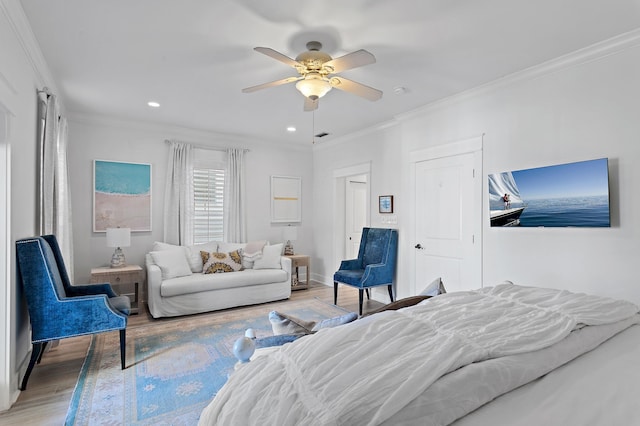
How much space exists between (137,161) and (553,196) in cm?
525

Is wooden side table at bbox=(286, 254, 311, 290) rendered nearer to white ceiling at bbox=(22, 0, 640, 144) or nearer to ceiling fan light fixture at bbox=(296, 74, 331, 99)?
white ceiling at bbox=(22, 0, 640, 144)

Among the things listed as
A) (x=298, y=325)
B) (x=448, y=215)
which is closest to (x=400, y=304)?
(x=298, y=325)

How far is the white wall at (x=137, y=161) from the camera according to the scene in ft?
15.2

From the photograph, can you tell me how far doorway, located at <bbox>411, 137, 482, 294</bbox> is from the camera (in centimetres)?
368

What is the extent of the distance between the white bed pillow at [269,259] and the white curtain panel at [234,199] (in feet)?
2.46

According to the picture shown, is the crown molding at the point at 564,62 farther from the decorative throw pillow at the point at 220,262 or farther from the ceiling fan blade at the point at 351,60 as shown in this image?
the decorative throw pillow at the point at 220,262

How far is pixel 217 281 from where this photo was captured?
14.7 ft

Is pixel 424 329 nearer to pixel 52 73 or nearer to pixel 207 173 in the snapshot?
pixel 52 73

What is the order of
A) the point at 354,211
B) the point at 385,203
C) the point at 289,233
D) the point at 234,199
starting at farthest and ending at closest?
1. the point at 354,211
2. the point at 289,233
3. the point at 234,199
4. the point at 385,203

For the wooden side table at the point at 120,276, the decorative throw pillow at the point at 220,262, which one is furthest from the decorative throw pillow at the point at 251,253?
the wooden side table at the point at 120,276

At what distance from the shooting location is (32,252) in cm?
253

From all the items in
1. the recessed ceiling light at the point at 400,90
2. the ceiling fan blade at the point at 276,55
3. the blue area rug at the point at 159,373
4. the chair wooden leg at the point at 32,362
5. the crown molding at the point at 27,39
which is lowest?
the blue area rug at the point at 159,373

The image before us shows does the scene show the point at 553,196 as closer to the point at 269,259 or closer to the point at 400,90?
the point at 400,90

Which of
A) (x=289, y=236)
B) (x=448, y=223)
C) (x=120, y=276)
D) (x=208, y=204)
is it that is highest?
(x=208, y=204)
